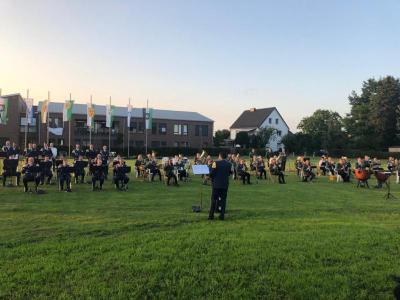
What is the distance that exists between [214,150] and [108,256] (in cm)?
5326

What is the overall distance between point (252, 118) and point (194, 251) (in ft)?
248

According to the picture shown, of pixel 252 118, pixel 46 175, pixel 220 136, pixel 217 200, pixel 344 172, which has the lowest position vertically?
pixel 217 200

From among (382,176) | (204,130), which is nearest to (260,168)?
(382,176)

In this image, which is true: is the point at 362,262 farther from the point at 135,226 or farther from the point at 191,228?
the point at 135,226

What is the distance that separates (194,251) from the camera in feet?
22.7

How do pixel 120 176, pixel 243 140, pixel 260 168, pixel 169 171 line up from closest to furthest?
1. pixel 120 176
2. pixel 169 171
3. pixel 260 168
4. pixel 243 140

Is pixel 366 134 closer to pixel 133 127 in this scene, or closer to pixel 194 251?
pixel 133 127

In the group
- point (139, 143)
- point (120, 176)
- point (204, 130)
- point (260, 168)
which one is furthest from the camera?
point (204, 130)

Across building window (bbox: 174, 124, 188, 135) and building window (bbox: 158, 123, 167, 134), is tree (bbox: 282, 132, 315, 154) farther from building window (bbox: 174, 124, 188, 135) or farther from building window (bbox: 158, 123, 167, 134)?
building window (bbox: 158, 123, 167, 134)

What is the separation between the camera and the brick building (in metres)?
54.3

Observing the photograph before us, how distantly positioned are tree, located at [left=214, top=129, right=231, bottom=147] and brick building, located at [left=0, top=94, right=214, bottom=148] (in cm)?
471

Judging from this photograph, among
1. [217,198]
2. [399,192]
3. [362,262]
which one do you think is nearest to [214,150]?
[399,192]

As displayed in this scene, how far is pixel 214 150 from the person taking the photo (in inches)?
2350

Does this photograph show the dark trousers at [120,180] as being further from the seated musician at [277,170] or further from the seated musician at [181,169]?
the seated musician at [277,170]
